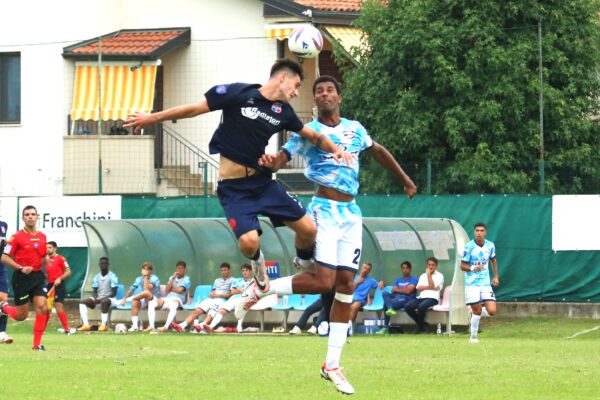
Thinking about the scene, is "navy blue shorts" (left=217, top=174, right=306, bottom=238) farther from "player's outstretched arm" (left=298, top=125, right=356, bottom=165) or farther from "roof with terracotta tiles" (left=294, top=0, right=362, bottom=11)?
"roof with terracotta tiles" (left=294, top=0, right=362, bottom=11)

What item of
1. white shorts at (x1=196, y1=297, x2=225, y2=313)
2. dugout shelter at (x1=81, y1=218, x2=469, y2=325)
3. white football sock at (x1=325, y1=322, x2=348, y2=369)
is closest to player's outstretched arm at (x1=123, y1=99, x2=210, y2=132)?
white football sock at (x1=325, y1=322, x2=348, y2=369)

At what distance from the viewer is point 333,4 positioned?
123 ft

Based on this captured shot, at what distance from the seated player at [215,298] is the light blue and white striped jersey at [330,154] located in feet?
51.4

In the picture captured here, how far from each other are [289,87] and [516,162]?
18387 mm

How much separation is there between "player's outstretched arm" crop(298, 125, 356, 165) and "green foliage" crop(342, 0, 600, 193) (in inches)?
676

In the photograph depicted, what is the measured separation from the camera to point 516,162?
3056cm

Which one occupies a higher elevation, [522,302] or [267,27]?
[267,27]

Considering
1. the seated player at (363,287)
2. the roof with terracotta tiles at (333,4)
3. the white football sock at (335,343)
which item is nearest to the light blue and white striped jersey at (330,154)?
the white football sock at (335,343)

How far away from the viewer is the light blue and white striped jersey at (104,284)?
1204 inches

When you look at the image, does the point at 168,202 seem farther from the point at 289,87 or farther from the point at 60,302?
the point at 289,87

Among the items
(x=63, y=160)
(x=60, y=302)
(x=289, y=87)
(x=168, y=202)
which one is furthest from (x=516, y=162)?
(x=289, y=87)

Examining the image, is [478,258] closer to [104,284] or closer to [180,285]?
[180,285]

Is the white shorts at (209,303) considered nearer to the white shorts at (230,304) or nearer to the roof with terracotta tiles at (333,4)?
the white shorts at (230,304)

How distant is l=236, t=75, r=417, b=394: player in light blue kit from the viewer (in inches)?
514
